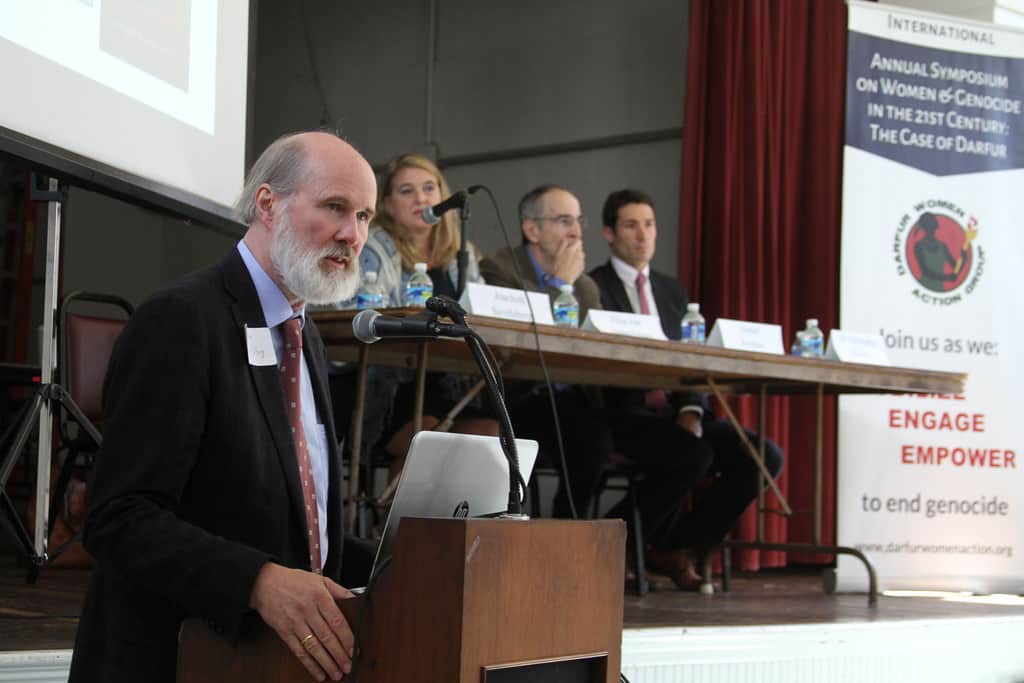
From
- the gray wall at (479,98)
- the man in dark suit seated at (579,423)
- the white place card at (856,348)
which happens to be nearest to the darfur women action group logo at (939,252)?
the white place card at (856,348)

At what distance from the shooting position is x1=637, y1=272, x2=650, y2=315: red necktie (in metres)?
4.36

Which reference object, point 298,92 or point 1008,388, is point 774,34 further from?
point 298,92

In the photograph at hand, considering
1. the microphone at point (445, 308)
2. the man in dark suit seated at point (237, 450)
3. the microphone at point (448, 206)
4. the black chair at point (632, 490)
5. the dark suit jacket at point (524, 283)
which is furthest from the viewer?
the dark suit jacket at point (524, 283)

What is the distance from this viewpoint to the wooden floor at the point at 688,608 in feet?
7.48

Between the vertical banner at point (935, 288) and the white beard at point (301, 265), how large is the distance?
3236mm

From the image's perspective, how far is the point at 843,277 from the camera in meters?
4.50

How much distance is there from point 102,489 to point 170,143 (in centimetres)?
135

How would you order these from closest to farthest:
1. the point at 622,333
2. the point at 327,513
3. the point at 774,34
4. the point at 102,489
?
the point at 102,489, the point at 327,513, the point at 622,333, the point at 774,34

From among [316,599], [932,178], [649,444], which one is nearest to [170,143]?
[316,599]

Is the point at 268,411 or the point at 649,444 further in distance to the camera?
the point at 649,444

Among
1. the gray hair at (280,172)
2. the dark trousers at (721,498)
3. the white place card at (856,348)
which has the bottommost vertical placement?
the dark trousers at (721,498)

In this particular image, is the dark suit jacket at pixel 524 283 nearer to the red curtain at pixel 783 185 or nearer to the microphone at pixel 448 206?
the microphone at pixel 448 206

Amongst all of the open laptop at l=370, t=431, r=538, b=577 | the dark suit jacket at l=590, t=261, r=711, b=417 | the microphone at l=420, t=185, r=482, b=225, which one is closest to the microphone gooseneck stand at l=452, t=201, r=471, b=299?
the microphone at l=420, t=185, r=482, b=225

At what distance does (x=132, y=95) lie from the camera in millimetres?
2404
